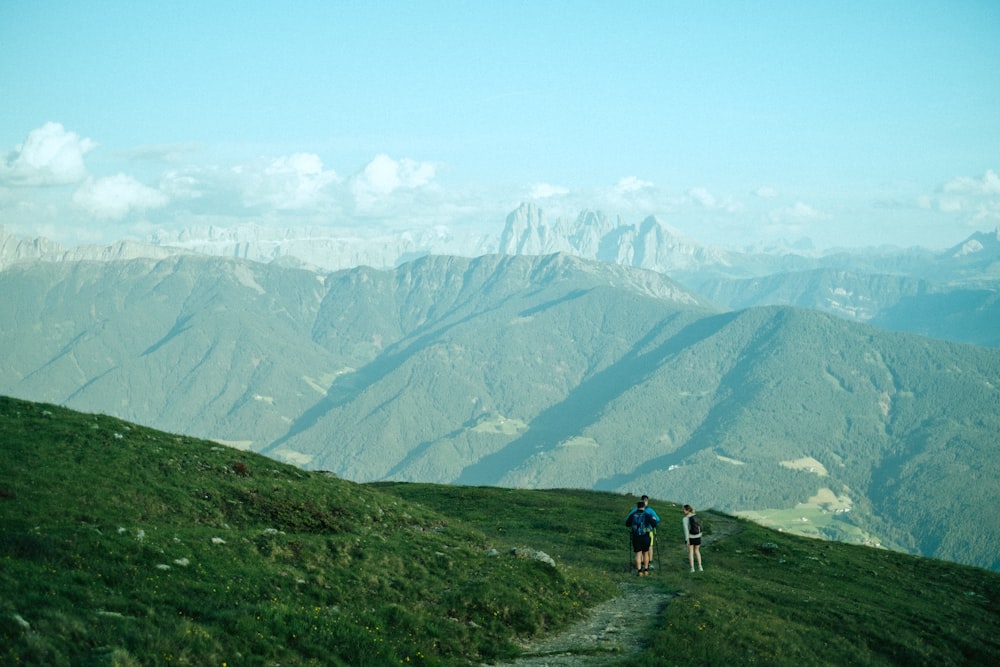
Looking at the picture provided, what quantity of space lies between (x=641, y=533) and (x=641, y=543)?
0.67 m

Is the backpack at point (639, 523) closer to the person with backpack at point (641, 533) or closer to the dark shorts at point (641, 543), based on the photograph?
the person with backpack at point (641, 533)

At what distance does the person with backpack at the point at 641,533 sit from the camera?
37.9m

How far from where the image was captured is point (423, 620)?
79.4 ft

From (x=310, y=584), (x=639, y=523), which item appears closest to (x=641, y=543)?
(x=639, y=523)

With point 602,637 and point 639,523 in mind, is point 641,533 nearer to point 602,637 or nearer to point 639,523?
point 639,523

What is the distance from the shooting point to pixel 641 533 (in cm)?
3819

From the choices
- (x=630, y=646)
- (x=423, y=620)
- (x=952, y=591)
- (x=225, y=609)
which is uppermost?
(x=225, y=609)

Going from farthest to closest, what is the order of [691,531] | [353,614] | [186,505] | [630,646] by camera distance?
1. [691,531]
2. [186,505]
3. [630,646]
4. [353,614]

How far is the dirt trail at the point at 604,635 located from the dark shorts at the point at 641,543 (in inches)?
124

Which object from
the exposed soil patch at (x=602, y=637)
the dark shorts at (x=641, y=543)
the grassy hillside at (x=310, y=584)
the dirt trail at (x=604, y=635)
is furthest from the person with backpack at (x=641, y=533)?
the exposed soil patch at (x=602, y=637)

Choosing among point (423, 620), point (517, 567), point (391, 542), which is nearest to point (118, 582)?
point (423, 620)

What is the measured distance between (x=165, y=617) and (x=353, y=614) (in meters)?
6.03

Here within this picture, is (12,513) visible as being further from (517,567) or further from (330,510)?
(517,567)

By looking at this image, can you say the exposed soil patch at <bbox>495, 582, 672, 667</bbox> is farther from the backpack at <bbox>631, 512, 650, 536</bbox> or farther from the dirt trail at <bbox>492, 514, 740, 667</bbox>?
the backpack at <bbox>631, 512, 650, 536</bbox>
